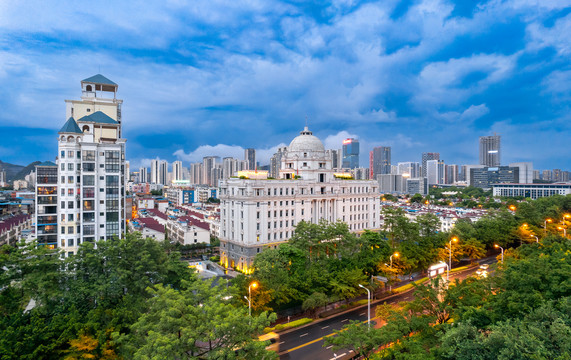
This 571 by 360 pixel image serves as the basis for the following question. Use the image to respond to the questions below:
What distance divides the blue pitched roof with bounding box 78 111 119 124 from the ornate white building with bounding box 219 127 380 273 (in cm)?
2094

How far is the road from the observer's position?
2825 cm

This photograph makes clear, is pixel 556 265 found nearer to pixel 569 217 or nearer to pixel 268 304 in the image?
pixel 268 304

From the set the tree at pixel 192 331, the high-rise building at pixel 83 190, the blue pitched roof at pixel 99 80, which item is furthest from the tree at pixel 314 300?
the blue pitched roof at pixel 99 80

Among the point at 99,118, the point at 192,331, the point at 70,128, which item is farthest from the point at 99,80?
the point at 192,331

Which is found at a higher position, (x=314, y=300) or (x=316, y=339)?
(x=314, y=300)

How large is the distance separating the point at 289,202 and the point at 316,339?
31600 mm

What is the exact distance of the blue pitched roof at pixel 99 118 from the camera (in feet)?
167

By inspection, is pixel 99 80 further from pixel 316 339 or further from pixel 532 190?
pixel 532 190

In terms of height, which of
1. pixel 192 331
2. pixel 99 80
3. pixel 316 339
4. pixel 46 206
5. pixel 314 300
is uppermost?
pixel 99 80

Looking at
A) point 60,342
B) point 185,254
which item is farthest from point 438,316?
point 185,254

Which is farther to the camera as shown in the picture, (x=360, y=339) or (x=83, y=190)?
(x=83, y=190)

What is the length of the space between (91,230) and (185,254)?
2608 cm

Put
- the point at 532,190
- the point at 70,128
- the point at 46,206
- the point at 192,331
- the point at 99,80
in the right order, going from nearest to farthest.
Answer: the point at 192,331, the point at 46,206, the point at 70,128, the point at 99,80, the point at 532,190

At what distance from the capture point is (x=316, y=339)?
103 feet
